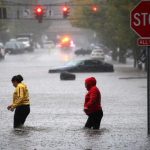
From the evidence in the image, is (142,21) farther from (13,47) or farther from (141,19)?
(13,47)

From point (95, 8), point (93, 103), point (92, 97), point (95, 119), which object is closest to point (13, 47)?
point (95, 8)

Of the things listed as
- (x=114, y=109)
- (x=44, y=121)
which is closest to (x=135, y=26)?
(x=44, y=121)

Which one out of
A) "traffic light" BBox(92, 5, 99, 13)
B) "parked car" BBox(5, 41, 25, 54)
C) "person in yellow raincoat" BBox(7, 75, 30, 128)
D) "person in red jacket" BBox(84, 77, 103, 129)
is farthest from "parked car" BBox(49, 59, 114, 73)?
"parked car" BBox(5, 41, 25, 54)

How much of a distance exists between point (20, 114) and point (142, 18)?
13.8 feet

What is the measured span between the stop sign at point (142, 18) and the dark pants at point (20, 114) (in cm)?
372

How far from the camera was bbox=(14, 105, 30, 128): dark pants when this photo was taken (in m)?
19.8

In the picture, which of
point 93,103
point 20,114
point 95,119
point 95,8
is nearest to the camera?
point 93,103

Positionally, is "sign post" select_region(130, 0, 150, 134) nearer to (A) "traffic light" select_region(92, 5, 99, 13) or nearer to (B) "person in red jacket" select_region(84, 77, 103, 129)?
(B) "person in red jacket" select_region(84, 77, 103, 129)

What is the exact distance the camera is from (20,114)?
786 inches

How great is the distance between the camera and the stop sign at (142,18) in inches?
690

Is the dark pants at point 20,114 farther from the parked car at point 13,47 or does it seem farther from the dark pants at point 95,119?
the parked car at point 13,47

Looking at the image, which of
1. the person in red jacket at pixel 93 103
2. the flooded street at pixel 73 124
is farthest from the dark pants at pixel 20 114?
the person in red jacket at pixel 93 103

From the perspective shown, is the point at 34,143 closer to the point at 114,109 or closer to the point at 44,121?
the point at 44,121

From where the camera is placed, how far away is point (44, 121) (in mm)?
22641
